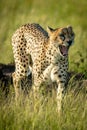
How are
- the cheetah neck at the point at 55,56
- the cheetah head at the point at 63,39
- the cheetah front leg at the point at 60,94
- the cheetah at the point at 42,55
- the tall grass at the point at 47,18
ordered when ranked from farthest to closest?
the tall grass at the point at 47,18
the cheetah neck at the point at 55,56
the cheetah at the point at 42,55
the cheetah head at the point at 63,39
the cheetah front leg at the point at 60,94

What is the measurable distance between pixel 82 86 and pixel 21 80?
0.87m

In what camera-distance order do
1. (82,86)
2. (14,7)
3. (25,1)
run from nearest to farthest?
(82,86), (14,7), (25,1)

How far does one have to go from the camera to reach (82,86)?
10.6 meters

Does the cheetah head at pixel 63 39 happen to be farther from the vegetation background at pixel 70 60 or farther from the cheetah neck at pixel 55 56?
the vegetation background at pixel 70 60

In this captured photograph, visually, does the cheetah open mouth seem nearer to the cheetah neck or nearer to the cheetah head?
the cheetah head

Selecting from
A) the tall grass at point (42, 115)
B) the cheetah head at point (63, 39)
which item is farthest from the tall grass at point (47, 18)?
the tall grass at point (42, 115)

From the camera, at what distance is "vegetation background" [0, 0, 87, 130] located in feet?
27.8

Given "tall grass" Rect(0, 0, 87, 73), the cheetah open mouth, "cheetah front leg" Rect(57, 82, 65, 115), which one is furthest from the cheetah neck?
"tall grass" Rect(0, 0, 87, 73)

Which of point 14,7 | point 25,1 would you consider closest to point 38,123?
Result: point 14,7

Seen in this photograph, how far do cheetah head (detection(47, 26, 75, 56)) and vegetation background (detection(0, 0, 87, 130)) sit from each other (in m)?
0.45

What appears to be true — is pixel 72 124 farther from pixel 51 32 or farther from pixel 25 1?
pixel 25 1

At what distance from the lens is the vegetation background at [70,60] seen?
8.48 meters

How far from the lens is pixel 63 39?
966 centimetres

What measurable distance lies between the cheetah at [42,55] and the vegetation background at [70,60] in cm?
24
